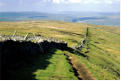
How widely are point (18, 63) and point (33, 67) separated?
2397 millimetres

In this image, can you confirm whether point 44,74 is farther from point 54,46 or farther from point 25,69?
point 54,46

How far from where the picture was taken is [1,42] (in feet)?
88.5

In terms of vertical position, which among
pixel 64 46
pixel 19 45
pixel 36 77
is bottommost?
pixel 64 46

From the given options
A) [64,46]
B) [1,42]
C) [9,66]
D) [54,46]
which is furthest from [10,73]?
[64,46]

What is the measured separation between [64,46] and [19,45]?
28.5m

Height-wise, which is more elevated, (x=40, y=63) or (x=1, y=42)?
(x=1, y=42)

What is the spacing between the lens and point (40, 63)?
3206 centimetres

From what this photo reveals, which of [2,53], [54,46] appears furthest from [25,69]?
[54,46]

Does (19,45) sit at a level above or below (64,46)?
above

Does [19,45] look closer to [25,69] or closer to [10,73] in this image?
[25,69]

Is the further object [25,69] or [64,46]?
[64,46]

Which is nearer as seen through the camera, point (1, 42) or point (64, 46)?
point (1, 42)

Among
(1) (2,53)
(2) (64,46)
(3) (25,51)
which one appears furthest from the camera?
(2) (64,46)

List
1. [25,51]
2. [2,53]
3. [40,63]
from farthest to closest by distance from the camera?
1. [25,51]
2. [40,63]
3. [2,53]
